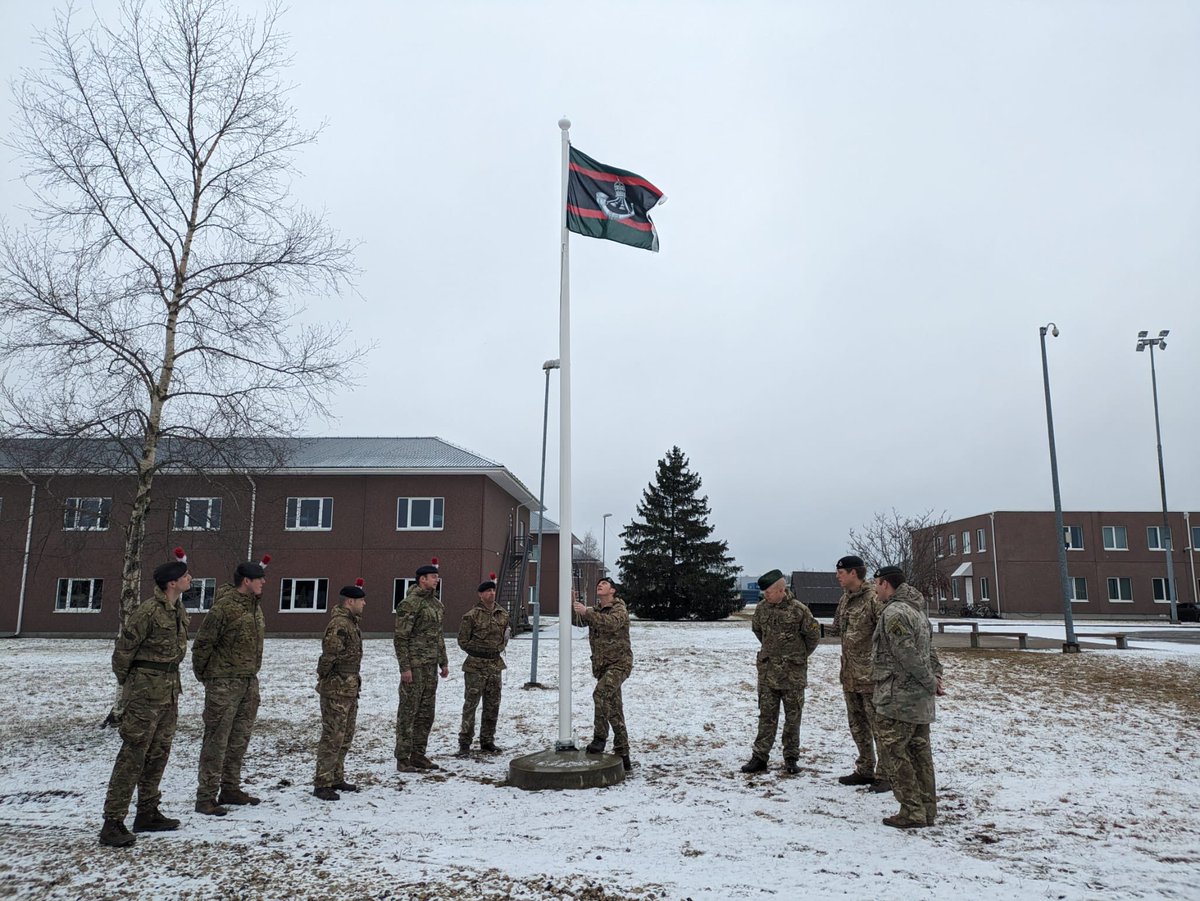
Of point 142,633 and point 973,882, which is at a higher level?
point 142,633

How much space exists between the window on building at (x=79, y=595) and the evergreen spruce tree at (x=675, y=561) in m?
24.6

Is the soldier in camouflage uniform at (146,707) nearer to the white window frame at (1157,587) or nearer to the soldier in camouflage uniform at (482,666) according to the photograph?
the soldier in camouflage uniform at (482,666)

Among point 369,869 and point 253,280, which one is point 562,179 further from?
→ point 369,869

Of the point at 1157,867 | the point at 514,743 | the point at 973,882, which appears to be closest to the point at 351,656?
the point at 514,743

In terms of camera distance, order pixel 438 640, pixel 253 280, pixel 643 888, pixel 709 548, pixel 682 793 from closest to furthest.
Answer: pixel 643 888
pixel 682 793
pixel 438 640
pixel 253 280
pixel 709 548

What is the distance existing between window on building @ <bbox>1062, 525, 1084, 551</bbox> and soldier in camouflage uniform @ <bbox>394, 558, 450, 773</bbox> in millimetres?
55175

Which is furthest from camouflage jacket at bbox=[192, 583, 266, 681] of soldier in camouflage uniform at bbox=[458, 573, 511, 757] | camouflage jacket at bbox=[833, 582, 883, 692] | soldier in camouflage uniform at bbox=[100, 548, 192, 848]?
camouflage jacket at bbox=[833, 582, 883, 692]

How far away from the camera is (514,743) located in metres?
10.5

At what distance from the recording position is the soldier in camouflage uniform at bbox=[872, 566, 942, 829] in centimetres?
670

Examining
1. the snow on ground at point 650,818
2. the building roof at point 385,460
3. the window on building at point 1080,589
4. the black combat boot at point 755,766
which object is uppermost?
the building roof at point 385,460

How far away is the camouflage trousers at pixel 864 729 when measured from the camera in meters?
8.16

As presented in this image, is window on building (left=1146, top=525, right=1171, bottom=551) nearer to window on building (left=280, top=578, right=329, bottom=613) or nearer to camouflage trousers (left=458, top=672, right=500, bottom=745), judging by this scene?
window on building (left=280, top=578, right=329, bottom=613)

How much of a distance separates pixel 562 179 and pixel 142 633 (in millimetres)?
6701

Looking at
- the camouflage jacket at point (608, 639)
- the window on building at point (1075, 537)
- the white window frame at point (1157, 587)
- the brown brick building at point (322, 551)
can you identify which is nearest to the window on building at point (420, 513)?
the brown brick building at point (322, 551)
